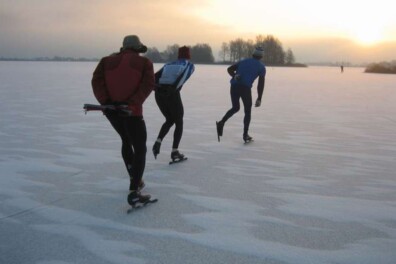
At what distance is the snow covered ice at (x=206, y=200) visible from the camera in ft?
9.00

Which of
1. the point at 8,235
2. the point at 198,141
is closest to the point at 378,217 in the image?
the point at 8,235

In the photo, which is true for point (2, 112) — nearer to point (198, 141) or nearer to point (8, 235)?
point (198, 141)

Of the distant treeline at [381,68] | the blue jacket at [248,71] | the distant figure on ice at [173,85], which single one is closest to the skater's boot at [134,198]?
the distant figure on ice at [173,85]

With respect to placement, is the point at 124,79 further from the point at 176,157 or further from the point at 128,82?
the point at 176,157

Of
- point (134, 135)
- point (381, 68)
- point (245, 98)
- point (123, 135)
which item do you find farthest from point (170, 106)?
point (381, 68)

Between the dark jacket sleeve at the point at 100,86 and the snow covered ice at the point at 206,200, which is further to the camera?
the dark jacket sleeve at the point at 100,86

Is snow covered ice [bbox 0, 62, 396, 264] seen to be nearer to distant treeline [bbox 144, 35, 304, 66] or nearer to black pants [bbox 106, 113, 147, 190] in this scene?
black pants [bbox 106, 113, 147, 190]

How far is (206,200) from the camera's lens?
3.80 meters

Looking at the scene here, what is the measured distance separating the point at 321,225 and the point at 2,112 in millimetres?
8634

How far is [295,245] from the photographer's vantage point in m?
2.83

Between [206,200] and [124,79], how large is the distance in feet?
4.51

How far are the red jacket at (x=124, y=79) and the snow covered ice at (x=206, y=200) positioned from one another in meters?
1.00

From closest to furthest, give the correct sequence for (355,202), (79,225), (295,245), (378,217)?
(295,245) → (79,225) → (378,217) → (355,202)

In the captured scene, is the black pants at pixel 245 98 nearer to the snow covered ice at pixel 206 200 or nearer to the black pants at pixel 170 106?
the snow covered ice at pixel 206 200
